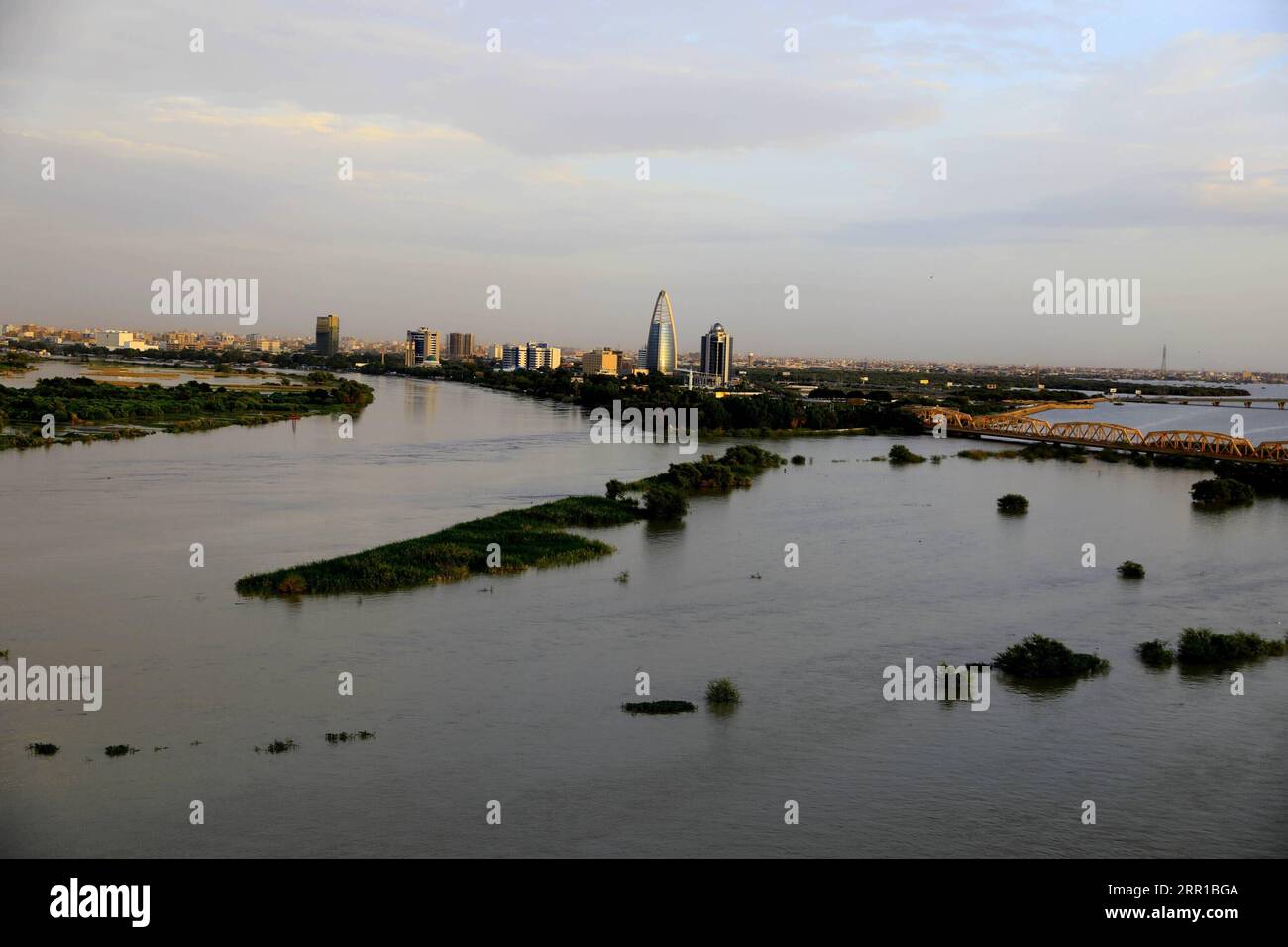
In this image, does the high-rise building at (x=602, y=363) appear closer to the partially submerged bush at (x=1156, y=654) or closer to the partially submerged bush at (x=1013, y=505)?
the partially submerged bush at (x=1013, y=505)

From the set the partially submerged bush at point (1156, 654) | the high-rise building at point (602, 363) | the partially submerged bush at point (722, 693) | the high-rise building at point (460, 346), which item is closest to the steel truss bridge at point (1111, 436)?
the partially submerged bush at point (1156, 654)

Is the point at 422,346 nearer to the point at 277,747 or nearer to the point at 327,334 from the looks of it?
the point at 327,334

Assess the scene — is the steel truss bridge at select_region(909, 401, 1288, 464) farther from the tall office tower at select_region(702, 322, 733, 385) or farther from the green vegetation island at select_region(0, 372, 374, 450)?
the tall office tower at select_region(702, 322, 733, 385)

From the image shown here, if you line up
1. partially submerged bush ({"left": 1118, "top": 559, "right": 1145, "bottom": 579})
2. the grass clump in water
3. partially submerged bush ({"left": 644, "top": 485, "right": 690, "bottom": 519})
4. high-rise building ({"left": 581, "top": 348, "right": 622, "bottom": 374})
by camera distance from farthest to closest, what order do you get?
high-rise building ({"left": 581, "top": 348, "right": 622, "bottom": 374}) → partially submerged bush ({"left": 644, "top": 485, "right": 690, "bottom": 519}) → partially submerged bush ({"left": 1118, "top": 559, "right": 1145, "bottom": 579}) → the grass clump in water

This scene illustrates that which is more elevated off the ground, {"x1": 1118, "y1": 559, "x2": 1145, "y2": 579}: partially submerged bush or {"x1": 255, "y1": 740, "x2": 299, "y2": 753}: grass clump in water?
{"x1": 1118, "y1": 559, "x2": 1145, "y2": 579}: partially submerged bush

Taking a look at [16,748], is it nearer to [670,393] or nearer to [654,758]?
[654,758]

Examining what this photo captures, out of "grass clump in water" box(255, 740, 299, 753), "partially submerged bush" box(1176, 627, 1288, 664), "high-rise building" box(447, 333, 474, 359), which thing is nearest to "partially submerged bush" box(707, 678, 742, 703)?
"grass clump in water" box(255, 740, 299, 753)
